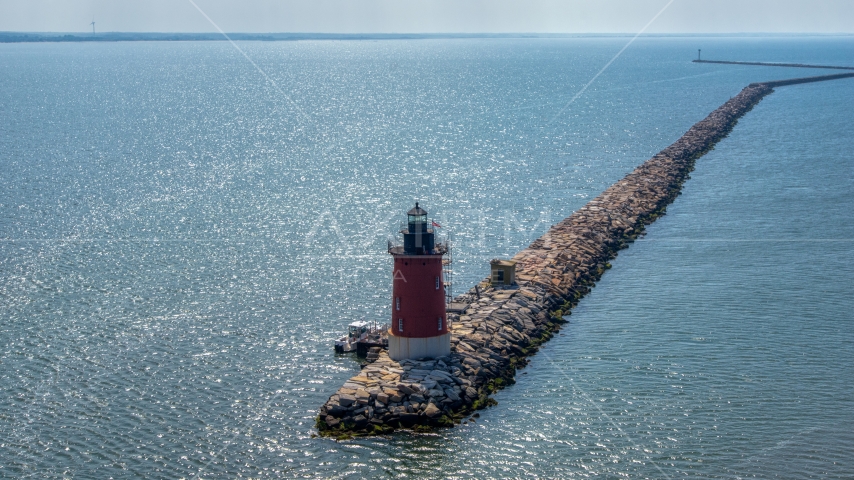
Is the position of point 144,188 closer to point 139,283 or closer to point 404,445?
point 139,283

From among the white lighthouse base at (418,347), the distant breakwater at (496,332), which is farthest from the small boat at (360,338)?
the white lighthouse base at (418,347)

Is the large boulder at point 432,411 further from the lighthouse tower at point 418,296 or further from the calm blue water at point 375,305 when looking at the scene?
the lighthouse tower at point 418,296

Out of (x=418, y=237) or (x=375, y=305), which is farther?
(x=375, y=305)

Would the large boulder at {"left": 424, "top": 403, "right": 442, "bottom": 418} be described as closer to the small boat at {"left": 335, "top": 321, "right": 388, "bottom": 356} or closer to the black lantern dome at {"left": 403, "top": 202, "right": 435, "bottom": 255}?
the black lantern dome at {"left": 403, "top": 202, "right": 435, "bottom": 255}

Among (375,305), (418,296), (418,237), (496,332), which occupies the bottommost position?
(375,305)

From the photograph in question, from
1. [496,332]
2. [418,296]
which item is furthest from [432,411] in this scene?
[496,332]

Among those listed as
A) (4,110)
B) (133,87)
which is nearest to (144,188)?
(4,110)

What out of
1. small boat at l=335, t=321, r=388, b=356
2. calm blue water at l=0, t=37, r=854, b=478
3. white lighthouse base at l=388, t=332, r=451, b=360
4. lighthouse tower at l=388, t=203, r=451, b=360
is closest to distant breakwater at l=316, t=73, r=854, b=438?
white lighthouse base at l=388, t=332, r=451, b=360

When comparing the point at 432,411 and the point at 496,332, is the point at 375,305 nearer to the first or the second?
the point at 496,332
